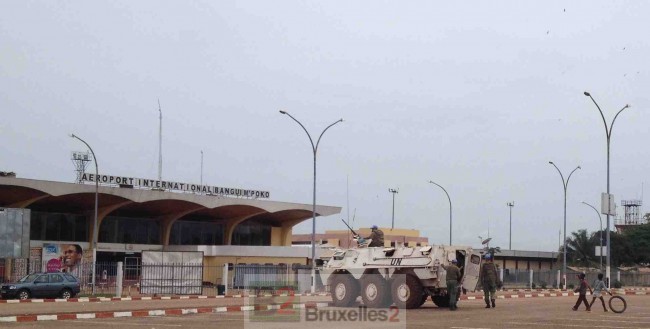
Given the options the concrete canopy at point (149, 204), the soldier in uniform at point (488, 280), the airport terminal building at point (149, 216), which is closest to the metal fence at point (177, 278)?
the airport terminal building at point (149, 216)

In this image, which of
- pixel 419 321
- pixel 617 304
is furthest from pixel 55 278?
pixel 617 304

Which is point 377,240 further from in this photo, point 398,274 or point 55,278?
point 55,278

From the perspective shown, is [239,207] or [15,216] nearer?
[15,216]

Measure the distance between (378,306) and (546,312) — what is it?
14.9ft

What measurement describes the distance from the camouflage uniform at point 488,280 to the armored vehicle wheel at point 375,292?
2888 mm

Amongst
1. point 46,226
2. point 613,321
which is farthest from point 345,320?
point 46,226

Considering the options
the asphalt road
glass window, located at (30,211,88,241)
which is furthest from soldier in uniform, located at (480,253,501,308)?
glass window, located at (30,211,88,241)

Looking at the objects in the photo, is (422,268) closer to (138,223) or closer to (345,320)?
(345,320)

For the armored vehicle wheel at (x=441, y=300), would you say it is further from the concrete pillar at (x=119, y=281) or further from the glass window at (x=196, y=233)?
the glass window at (x=196, y=233)

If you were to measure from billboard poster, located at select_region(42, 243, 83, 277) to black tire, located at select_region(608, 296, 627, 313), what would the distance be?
26.1m

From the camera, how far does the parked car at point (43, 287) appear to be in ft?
113

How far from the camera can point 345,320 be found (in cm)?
2075

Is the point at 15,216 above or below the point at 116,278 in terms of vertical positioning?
above

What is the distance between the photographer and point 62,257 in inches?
2266
